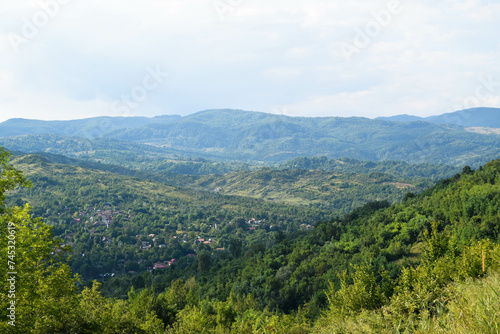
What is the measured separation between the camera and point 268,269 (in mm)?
64062

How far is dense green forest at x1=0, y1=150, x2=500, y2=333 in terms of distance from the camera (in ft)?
46.0

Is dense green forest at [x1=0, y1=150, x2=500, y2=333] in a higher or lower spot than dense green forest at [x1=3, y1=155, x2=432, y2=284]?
higher

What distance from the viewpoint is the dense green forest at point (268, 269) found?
14.0 metres

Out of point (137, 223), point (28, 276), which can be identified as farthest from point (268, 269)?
point (137, 223)

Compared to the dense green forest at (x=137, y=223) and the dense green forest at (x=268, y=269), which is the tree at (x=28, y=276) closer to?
the dense green forest at (x=268, y=269)

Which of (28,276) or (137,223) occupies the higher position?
(28,276)

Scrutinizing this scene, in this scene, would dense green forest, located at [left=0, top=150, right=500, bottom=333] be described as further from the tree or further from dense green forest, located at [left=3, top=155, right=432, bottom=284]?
dense green forest, located at [left=3, top=155, right=432, bottom=284]

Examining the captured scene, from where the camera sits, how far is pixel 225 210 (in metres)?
186

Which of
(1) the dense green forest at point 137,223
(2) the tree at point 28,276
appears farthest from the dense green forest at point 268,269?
(1) the dense green forest at point 137,223

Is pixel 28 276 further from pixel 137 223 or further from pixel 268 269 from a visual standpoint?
pixel 137 223

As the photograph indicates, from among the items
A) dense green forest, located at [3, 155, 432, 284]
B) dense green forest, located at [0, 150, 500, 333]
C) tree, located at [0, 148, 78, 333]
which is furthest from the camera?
dense green forest, located at [3, 155, 432, 284]

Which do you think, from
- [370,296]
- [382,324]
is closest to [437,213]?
[370,296]

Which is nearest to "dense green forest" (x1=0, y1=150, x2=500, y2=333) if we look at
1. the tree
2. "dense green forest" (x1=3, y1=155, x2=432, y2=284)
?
the tree

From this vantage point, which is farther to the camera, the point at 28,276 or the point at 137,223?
the point at 137,223
